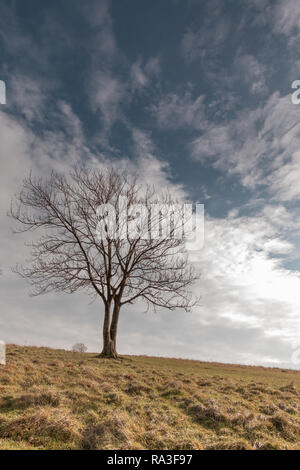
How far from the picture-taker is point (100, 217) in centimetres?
2308

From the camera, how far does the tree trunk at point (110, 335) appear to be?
66.7 ft

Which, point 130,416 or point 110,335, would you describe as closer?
point 130,416

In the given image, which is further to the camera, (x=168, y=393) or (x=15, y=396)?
(x=168, y=393)

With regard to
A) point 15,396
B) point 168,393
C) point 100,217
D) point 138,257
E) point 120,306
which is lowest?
point 168,393

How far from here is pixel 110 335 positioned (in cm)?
2092

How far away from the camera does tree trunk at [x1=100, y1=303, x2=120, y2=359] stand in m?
20.3

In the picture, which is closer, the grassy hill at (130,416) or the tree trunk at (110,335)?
the grassy hill at (130,416)

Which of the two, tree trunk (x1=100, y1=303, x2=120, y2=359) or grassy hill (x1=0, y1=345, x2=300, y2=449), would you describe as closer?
grassy hill (x1=0, y1=345, x2=300, y2=449)

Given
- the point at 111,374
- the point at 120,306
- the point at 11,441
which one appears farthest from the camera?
the point at 120,306
